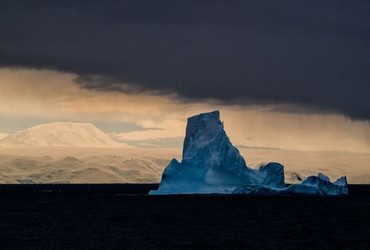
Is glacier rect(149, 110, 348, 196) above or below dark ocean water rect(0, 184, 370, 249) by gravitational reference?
above

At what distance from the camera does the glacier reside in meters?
136

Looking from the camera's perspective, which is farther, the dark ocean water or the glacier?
the glacier

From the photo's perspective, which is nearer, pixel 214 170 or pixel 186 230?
pixel 186 230

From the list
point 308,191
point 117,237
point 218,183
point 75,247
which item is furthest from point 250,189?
point 75,247

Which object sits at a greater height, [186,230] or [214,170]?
[214,170]

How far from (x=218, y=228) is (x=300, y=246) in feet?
69.5

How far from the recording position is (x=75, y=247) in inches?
2484

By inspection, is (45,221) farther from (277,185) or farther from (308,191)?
(308,191)

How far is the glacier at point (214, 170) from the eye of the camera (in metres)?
136

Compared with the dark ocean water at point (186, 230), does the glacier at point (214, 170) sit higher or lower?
higher

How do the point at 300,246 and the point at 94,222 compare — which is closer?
the point at 300,246

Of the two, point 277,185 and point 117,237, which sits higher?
point 277,185

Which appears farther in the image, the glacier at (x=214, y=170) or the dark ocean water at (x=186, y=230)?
the glacier at (x=214, y=170)

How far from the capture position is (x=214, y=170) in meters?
141
